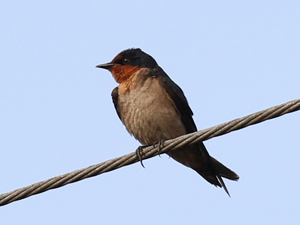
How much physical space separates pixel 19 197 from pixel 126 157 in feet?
3.29

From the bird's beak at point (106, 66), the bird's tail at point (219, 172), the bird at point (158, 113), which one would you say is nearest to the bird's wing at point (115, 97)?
the bird at point (158, 113)

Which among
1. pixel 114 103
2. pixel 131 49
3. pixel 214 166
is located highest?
pixel 131 49

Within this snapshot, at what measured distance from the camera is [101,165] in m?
5.74

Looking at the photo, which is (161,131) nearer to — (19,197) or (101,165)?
(101,165)

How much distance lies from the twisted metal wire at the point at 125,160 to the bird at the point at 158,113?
4.90ft

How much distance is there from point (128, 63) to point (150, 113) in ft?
3.49

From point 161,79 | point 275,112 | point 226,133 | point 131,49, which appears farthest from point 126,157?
point 131,49

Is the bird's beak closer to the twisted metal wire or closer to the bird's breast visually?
the bird's breast

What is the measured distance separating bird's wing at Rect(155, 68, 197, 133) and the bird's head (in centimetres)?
49

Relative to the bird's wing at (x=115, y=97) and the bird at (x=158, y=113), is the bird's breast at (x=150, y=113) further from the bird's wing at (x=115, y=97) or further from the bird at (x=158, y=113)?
the bird's wing at (x=115, y=97)

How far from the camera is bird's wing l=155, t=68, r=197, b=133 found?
7750 mm

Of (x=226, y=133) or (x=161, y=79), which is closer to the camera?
(x=226, y=133)

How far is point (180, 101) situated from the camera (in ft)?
25.6

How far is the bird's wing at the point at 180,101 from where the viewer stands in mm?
7750
